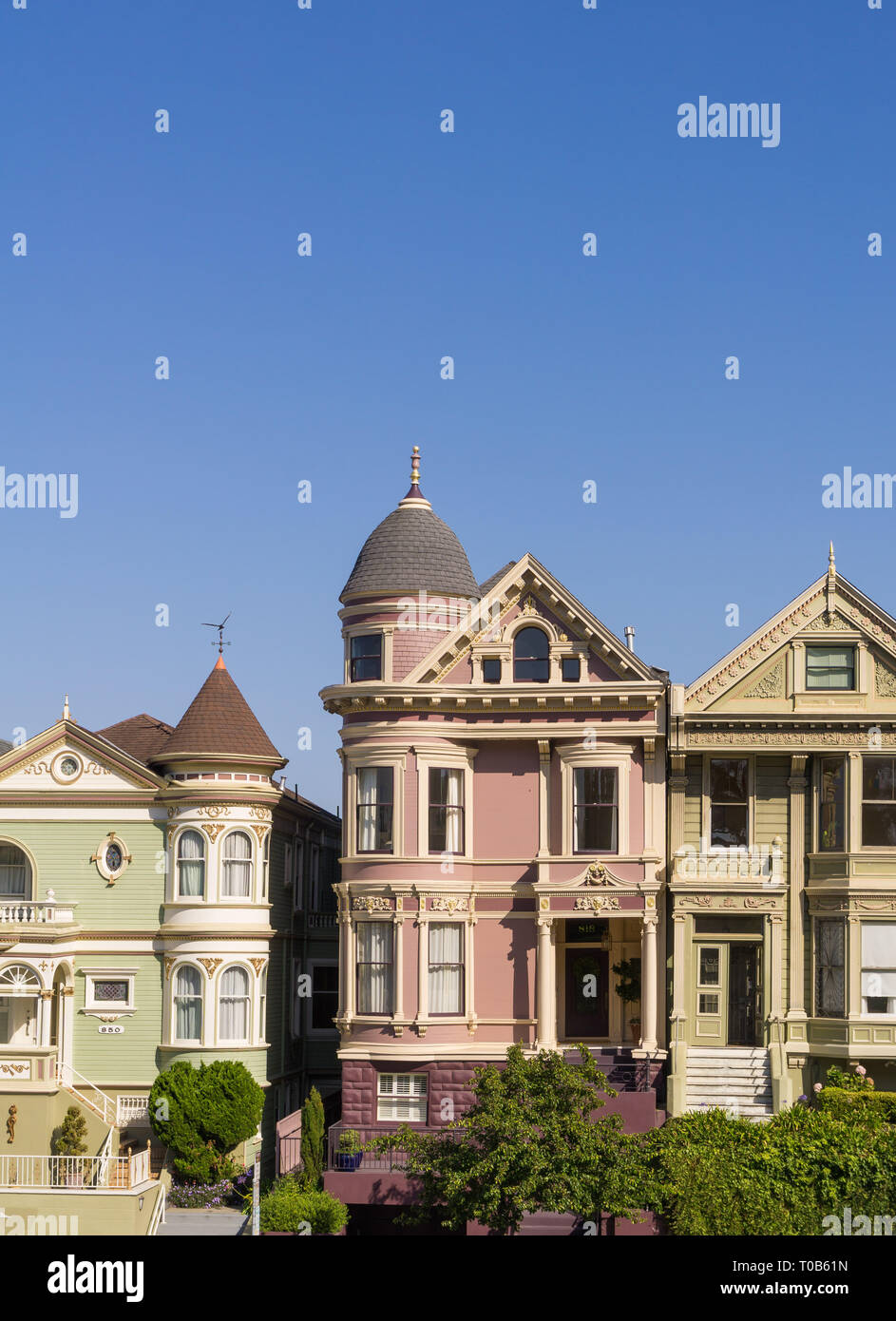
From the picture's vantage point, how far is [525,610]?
3812 centimetres

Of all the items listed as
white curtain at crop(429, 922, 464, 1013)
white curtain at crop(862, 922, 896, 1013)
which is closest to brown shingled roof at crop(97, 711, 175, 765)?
white curtain at crop(429, 922, 464, 1013)

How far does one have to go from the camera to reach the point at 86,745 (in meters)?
41.2

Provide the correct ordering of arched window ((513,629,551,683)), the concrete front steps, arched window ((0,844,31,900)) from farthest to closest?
arched window ((0,844,31,900))
arched window ((513,629,551,683))
the concrete front steps

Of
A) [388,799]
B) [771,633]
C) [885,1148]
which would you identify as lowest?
[885,1148]

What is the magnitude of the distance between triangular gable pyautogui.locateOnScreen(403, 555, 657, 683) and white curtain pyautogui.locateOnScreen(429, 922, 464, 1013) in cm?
562

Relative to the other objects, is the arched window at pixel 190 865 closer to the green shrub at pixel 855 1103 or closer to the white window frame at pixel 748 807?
the white window frame at pixel 748 807

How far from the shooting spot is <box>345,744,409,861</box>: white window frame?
37.5 m

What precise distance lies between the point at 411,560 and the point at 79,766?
9.82m

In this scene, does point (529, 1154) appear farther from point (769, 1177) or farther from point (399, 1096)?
point (399, 1096)

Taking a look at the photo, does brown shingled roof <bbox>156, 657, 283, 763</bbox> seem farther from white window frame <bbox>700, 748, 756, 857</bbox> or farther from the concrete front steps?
the concrete front steps

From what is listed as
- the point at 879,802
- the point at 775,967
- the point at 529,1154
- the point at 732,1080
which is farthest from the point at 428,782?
the point at 879,802
